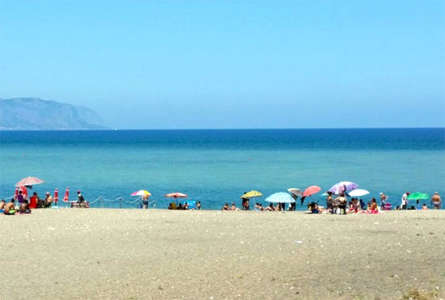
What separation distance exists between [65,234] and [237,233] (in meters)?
6.13

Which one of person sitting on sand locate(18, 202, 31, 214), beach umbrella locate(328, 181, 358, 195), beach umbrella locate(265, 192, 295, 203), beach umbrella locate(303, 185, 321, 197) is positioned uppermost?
beach umbrella locate(328, 181, 358, 195)

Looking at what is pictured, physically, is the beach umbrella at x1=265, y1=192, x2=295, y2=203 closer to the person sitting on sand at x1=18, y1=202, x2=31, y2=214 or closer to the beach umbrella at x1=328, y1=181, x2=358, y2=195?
the beach umbrella at x1=328, y1=181, x2=358, y2=195

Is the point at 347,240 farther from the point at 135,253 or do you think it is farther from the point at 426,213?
the point at 426,213

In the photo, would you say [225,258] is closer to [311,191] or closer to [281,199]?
[281,199]

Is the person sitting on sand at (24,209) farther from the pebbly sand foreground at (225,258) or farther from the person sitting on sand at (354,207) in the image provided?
the person sitting on sand at (354,207)

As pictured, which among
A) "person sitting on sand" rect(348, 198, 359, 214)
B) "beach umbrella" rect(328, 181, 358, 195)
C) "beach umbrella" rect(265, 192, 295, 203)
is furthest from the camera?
"beach umbrella" rect(265, 192, 295, 203)

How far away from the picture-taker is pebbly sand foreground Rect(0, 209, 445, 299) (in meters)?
15.7

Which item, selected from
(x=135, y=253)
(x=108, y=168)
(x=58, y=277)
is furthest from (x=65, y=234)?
(x=108, y=168)

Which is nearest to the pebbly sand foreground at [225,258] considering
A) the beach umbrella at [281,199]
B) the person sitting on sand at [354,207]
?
the person sitting on sand at [354,207]

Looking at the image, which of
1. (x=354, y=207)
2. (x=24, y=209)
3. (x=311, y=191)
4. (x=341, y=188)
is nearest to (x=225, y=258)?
(x=24, y=209)

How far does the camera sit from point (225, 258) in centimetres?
1923

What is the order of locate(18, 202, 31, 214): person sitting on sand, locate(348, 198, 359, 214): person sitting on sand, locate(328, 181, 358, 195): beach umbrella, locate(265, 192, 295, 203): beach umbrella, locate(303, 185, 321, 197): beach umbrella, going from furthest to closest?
locate(303, 185, 321, 197): beach umbrella
locate(265, 192, 295, 203): beach umbrella
locate(328, 181, 358, 195): beach umbrella
locate(348, 198, 359, 214): person sitting on sand
locate(18, 202, 31, 214): person sitting on sand

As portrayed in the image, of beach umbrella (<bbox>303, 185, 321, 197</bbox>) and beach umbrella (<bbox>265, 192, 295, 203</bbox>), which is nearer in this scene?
beach umbrella (<bbox>265, 192, 295, 203</bbox>)

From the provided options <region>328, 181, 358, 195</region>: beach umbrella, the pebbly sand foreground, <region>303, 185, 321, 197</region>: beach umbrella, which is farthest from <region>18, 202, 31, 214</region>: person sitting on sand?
<region>303, 185, 321, 197</region>: beach umbrella
